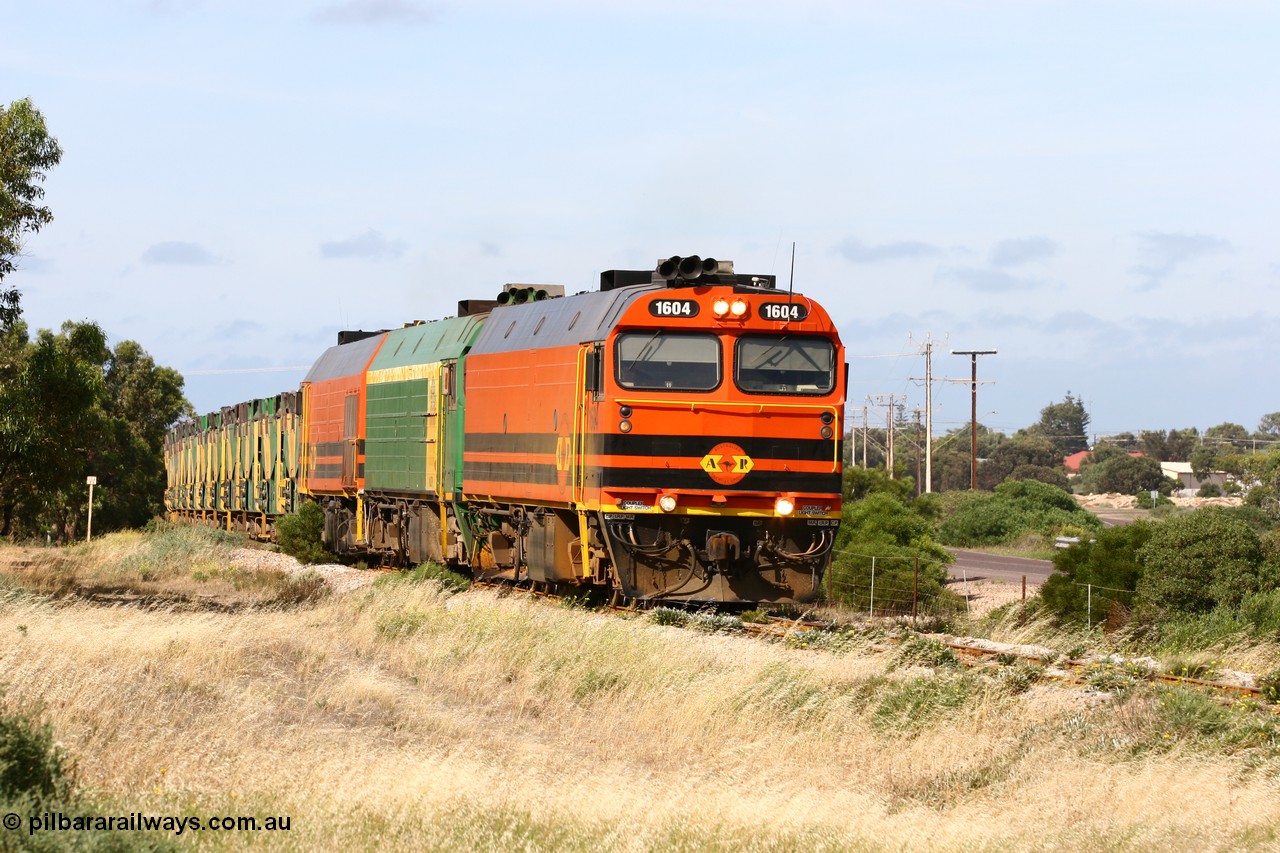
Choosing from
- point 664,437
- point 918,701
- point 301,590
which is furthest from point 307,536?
point 918,701

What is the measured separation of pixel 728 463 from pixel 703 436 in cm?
44

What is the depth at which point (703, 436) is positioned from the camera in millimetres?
18375

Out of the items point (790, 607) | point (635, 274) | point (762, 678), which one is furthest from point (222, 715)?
point (790, 607)

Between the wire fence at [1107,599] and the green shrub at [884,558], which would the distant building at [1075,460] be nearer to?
the green shrub at [884,558]

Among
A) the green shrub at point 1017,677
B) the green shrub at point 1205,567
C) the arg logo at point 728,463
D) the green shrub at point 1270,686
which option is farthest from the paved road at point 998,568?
the green shrub at point 1017,677

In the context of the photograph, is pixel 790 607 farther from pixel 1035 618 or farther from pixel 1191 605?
pixel 1191 605

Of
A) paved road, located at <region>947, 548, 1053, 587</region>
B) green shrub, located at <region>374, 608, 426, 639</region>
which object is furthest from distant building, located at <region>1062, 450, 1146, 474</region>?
green shrub, located at <region>374, 608, 426, 639</region>

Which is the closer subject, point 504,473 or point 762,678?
point 762,678

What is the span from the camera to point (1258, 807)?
9867mm

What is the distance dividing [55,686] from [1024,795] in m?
7.40

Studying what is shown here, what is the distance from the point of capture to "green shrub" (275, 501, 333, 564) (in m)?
34.1

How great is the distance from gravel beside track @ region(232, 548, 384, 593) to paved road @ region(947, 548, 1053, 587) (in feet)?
53.9

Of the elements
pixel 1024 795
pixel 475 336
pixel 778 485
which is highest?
pixel 475 336

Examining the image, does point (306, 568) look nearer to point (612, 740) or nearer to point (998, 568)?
point (612, 740)
